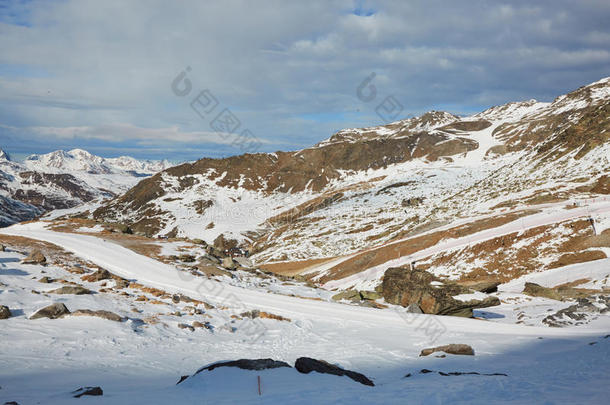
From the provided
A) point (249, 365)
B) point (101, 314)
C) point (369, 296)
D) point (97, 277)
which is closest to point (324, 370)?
point (249, 365)

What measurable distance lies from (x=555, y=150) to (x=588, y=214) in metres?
55.1

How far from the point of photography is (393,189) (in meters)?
128

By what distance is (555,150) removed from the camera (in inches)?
3366

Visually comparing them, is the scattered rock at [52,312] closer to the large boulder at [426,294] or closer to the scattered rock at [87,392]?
the scattered rock at [87,392]

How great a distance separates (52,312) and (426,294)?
22149 millimetres

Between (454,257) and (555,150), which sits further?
(555,150)

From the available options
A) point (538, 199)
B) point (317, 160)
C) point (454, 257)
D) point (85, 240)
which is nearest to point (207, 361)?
point (85, 240)

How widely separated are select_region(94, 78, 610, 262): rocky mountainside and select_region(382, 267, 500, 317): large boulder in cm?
3649

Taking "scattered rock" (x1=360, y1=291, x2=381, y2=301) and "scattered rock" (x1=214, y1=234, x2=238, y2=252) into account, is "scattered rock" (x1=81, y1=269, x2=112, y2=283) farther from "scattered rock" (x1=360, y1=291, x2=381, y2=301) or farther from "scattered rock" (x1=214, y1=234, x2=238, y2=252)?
"scattered rock" (x1=214, y1=234, x2=238, y2=252)

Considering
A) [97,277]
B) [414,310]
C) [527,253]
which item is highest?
[97,277]

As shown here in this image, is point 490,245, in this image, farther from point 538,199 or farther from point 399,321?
point 399,321

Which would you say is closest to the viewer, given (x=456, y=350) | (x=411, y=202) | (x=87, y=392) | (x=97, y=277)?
(x=87, y=392)

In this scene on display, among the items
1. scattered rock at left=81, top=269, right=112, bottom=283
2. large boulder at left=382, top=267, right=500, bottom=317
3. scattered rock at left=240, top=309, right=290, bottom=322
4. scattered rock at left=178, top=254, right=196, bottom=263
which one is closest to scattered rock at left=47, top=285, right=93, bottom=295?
scattered rock at left=81, top=269, right=112, bottom=283

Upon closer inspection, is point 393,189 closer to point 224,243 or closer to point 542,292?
point 224,243
